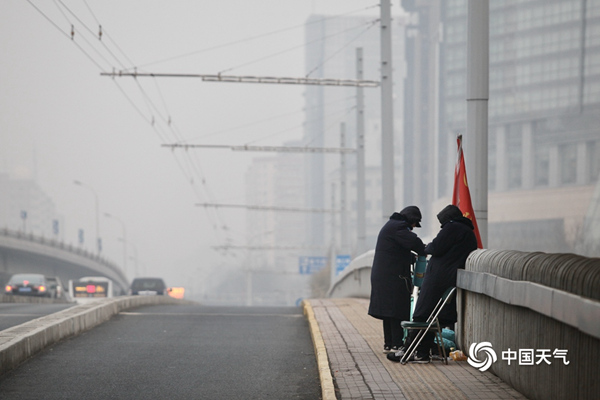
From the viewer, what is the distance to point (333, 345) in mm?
10281

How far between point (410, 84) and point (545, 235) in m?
87.5

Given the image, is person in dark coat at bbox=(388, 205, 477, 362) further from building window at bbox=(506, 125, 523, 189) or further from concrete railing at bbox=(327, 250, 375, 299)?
building window at bbox=(506, 125, 523, 189)

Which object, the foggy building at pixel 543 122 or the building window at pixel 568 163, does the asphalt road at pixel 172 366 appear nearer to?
the foggy building at pixel 543 122

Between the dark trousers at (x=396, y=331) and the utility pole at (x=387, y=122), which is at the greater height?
the utility pole at (x=387, y=122)

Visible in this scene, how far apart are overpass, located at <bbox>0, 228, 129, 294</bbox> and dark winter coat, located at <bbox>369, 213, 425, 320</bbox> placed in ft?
195

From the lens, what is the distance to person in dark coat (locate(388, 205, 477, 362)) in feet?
28.4

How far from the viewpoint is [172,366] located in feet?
30.9

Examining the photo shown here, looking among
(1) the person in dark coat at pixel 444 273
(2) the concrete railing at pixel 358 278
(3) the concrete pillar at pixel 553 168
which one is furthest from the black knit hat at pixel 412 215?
(3) the concrete pillar at pixel 553 168

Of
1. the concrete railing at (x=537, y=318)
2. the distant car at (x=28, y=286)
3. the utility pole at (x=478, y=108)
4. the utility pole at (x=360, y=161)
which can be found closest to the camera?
the concrete railing at (x=537, y=318)

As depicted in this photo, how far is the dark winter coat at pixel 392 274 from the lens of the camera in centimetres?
923

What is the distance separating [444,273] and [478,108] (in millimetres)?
3438

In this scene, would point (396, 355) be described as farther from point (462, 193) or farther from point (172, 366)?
point (462, 193)

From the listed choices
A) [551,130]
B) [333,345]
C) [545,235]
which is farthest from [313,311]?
[551,130]

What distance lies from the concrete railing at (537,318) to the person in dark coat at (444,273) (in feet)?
0.50
